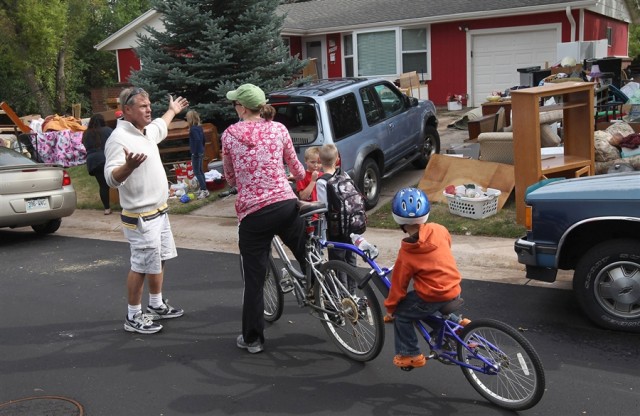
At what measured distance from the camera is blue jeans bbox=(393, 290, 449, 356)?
3.94 meters

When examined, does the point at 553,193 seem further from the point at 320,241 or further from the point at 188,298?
the point at 188,298

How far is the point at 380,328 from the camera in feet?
14.5

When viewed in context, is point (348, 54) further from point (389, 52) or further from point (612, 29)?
point (612, 29)

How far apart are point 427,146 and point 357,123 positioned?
2.65 m

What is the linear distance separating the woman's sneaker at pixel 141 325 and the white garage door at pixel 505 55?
602 inches

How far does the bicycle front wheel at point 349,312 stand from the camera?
14.7 feet

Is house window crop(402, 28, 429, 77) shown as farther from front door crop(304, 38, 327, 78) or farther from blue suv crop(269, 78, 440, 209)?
blue suv crop(269, 78, 440, 209)

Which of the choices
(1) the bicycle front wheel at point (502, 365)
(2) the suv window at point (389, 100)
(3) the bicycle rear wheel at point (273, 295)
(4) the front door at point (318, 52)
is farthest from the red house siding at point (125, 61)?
(1) the bicycle front wheel at point (502, 365)

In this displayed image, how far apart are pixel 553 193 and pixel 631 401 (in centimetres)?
184

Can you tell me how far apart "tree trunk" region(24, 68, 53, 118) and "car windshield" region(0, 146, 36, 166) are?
17386 mm

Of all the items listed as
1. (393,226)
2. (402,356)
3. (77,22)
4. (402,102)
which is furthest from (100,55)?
(402,356)

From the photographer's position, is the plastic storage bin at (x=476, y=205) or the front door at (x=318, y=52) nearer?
the plastic storage bin at (x=476, y=205)

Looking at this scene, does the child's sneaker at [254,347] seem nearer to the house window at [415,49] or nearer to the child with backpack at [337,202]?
the child with backpack at [337,202]

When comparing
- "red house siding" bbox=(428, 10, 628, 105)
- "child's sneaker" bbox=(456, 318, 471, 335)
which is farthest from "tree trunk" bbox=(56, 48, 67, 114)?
"child's sneaker" bbox=(456, 318, 471, 335)
